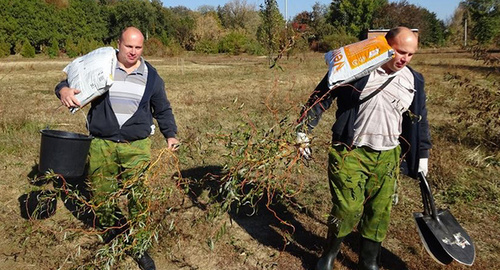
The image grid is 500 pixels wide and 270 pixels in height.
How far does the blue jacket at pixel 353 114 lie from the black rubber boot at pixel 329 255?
75 cm

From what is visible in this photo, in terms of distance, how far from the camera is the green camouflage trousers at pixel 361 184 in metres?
2.86

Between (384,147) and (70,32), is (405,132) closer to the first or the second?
(384,147)

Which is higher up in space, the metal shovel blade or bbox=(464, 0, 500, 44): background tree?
bbox=(464, 0, 500, 44): background tree

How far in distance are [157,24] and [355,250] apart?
45.0 meters

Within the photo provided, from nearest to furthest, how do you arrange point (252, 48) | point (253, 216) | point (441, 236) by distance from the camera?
point (441, 236)
point (253, 216)
point (252, 48)

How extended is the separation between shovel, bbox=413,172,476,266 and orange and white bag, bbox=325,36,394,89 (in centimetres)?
99

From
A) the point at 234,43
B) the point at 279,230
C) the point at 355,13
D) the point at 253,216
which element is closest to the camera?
the point at 279,230

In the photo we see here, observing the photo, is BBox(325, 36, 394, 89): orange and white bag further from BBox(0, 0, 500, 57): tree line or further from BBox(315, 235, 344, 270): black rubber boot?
BBox(0, 0, 500, 57): tree line

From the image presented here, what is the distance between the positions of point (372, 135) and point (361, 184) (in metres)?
0.35

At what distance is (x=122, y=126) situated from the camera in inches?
122

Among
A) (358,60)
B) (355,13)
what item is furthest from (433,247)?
(355,13)

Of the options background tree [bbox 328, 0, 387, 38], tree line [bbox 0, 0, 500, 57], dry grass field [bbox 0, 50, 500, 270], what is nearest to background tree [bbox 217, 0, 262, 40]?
tree line [bbox 0, 0, 500, 57]

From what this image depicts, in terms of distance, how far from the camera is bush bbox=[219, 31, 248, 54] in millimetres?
34441

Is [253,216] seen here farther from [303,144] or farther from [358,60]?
[358,60]
